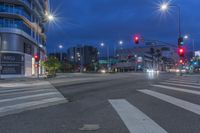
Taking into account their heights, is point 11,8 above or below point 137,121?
above

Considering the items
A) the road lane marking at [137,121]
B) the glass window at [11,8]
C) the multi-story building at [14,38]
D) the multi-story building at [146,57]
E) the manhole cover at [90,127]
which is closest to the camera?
the road lane marking at [137,121]

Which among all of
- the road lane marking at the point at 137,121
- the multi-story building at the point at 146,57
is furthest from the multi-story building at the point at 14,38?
the multi-story building at the point at 146,57

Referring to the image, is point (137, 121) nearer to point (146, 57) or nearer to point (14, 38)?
point (14, 38)

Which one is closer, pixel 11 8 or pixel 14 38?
pixel 14 38

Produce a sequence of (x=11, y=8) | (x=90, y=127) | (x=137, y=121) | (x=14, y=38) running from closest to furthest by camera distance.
→ (x=90, y=127)
(x=137, y=121)
(x=14, y=38)
(x=11, y=8)

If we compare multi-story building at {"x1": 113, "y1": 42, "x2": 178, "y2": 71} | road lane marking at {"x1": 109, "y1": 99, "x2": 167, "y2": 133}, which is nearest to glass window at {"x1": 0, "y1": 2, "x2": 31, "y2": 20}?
road lane marking at {"x1": 109, "y1": 99, "x2": 167, "y2": 133}

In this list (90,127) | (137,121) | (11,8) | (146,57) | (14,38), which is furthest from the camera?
(146,57)

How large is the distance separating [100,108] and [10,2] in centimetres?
5042

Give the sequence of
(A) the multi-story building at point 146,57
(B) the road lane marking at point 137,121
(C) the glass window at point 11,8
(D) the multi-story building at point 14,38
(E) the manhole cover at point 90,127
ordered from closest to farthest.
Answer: (B) the road lane marking at point 137,121, (E) the manhole cover at point 90,127, (D) the multi-story building at point 14,38, (C) the glass window at point 11,8, (A) the multi-story building at point 146,57

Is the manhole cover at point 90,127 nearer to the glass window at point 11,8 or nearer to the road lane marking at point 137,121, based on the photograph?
the road lane marking at point 137,121

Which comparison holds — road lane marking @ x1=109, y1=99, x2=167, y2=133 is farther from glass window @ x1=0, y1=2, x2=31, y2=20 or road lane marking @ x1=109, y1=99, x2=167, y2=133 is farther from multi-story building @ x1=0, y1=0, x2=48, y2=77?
glass window @ x1=0, y1=2, x2=31, y2=20

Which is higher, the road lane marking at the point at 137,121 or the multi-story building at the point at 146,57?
the multi-story building at the point at 146,57

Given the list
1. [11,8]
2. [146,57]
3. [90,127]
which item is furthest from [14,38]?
[146,57]

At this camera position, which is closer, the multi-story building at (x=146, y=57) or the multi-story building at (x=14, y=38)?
the multi-story building at (x=14, y=38)
